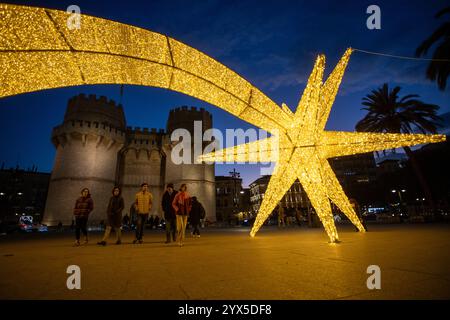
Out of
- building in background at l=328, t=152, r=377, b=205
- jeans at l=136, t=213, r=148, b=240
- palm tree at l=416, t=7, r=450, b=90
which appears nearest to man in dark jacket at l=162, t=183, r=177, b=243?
jeans at l=136, t=213, r=148, b=240

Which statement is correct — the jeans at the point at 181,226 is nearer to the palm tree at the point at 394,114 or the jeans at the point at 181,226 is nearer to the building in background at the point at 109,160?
the palm tree at the point at 394,114

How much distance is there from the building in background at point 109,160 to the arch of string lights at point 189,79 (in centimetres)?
2898

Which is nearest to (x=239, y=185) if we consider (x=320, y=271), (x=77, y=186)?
(x=77, y=186)

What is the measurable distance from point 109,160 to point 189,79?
1326 inches

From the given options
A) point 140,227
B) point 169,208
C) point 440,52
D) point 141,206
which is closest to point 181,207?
point 169,208

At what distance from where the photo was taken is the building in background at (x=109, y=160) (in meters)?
32.3

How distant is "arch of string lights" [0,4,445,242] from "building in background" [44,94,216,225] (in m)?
29.0

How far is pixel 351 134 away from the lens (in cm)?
784

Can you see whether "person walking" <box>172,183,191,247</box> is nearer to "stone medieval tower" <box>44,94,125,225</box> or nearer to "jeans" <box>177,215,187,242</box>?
"jeans" <box>177,215,187,242</box>

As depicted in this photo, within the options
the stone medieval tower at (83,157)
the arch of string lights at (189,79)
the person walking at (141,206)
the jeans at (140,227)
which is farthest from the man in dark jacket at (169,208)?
the stone medieval tower at (83,157)

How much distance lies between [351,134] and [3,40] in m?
8.43

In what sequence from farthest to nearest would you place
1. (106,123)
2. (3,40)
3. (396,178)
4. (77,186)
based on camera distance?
(396,178) < (106,123) < (77,186) < (3,40)
